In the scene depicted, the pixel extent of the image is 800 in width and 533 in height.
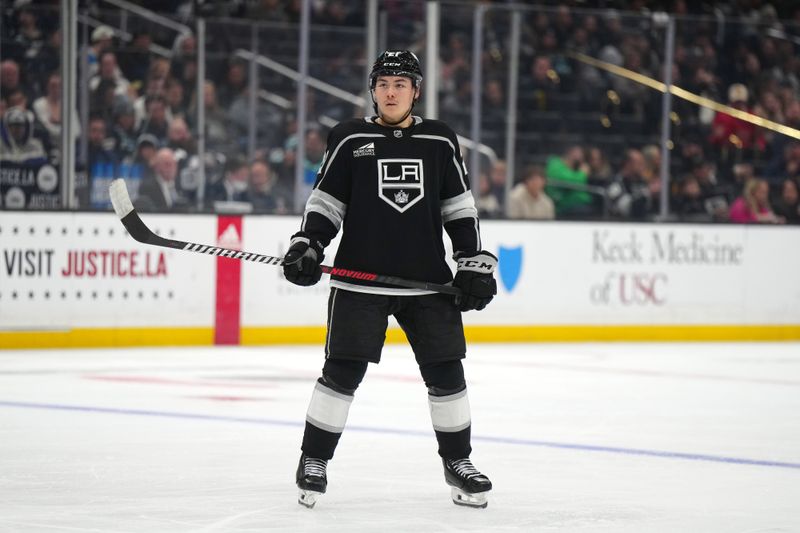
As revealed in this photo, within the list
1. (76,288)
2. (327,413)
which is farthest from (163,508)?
(76,288)

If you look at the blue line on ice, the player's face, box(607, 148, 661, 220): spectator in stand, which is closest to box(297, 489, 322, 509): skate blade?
A: the player's face

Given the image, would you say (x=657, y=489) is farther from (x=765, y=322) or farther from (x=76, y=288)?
(x=765, y=322)

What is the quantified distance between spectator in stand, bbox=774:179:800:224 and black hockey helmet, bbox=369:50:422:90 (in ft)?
23.2

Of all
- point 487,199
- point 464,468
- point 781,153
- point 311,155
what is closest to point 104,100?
point 311,155

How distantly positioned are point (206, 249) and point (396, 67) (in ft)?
2.38

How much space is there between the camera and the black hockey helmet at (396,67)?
12.1ft

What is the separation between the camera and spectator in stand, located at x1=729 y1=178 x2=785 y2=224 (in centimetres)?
1021

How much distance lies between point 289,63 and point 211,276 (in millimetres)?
1498

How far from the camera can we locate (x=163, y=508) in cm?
360

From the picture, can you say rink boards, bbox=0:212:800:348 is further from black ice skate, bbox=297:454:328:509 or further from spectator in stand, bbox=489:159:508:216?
black ice skate, bbox=297:454:328:509

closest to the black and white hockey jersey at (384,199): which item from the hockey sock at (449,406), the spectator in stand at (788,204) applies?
the hockey sock at (449,406)

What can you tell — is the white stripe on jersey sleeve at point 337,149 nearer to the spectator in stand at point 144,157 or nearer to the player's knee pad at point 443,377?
Answer: the player's knee pad at point 443,377

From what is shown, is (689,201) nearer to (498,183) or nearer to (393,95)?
(498,183)

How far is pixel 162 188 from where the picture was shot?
866 cm
